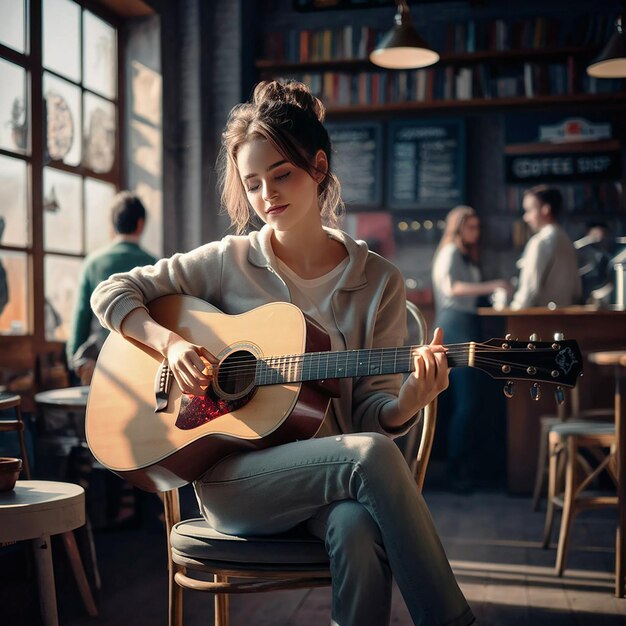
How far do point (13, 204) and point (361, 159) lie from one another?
2.66m

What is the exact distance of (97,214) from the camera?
4695 mm

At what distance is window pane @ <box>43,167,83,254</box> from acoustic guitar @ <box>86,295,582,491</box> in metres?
2.68

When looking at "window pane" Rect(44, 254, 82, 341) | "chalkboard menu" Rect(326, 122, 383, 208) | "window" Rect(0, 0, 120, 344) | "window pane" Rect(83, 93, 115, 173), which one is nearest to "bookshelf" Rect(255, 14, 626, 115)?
"chalkboard menu" Rect(326, 122, 383, 208)

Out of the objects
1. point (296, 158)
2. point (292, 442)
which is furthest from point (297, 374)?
point (296, 158)

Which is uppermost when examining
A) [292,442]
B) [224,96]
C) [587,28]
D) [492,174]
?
[587,28]

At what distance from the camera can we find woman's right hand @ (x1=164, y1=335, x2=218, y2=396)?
4.99 ft

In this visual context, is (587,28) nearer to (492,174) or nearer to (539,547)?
(492,174)

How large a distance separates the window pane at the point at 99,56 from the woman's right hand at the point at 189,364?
3.44 m

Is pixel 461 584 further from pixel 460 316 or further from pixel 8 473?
pixel 460 316

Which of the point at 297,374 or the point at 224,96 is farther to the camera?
the point at 224,96

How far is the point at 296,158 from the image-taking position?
1.65 m

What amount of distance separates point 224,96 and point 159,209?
3.21 feet

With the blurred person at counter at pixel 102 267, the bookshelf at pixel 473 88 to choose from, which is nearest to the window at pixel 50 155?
the blurred person at counter at pixel 102 267

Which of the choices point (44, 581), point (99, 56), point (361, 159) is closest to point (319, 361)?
point (44, 581)
